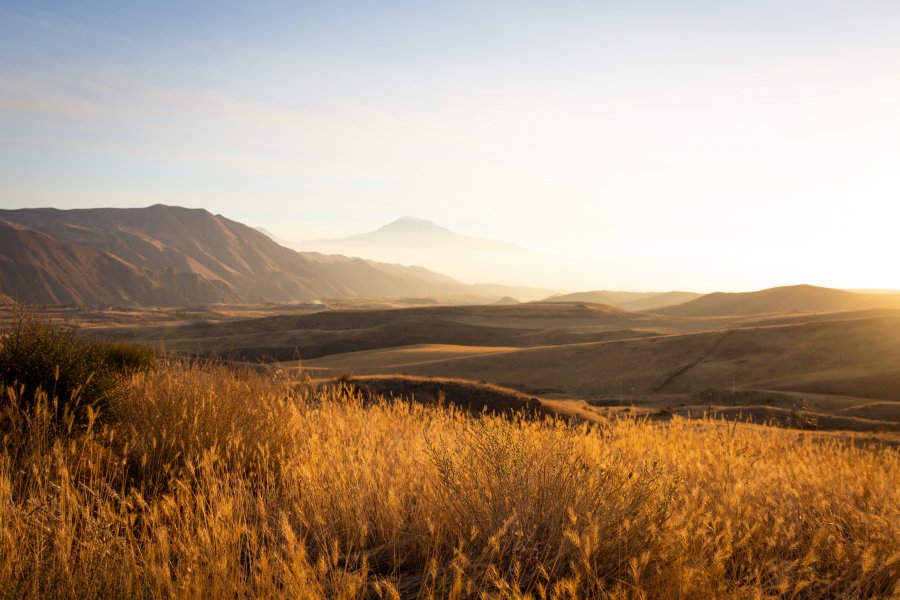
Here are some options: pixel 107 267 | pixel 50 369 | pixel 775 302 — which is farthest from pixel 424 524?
pixel 107 267

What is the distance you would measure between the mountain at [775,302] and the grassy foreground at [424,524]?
100 m

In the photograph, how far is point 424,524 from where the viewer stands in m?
4.52

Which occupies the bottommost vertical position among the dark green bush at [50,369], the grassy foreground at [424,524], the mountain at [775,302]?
the grassy foreground at [424,524]

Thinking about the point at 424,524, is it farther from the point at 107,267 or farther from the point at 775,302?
the point at 107,267

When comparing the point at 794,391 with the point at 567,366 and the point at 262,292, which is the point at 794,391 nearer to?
the point at 567,366

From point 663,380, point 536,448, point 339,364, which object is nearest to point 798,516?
point 536,448

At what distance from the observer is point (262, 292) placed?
189 m

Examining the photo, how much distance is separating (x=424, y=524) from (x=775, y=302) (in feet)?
385

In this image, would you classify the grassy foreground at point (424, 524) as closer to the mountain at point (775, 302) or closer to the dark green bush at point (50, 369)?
the dark green bush at point (50, 369)

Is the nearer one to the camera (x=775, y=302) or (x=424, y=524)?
(x=424, y=524)

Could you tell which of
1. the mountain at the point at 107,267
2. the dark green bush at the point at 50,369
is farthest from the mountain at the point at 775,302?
the mountain at the point at 107,267

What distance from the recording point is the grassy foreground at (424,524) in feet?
11.0

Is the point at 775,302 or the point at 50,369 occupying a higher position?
the point at 775,302

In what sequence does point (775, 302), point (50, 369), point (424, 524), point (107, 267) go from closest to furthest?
point (424, 524) → point (50, 369) → point (775, 302) → point (107, 267)
